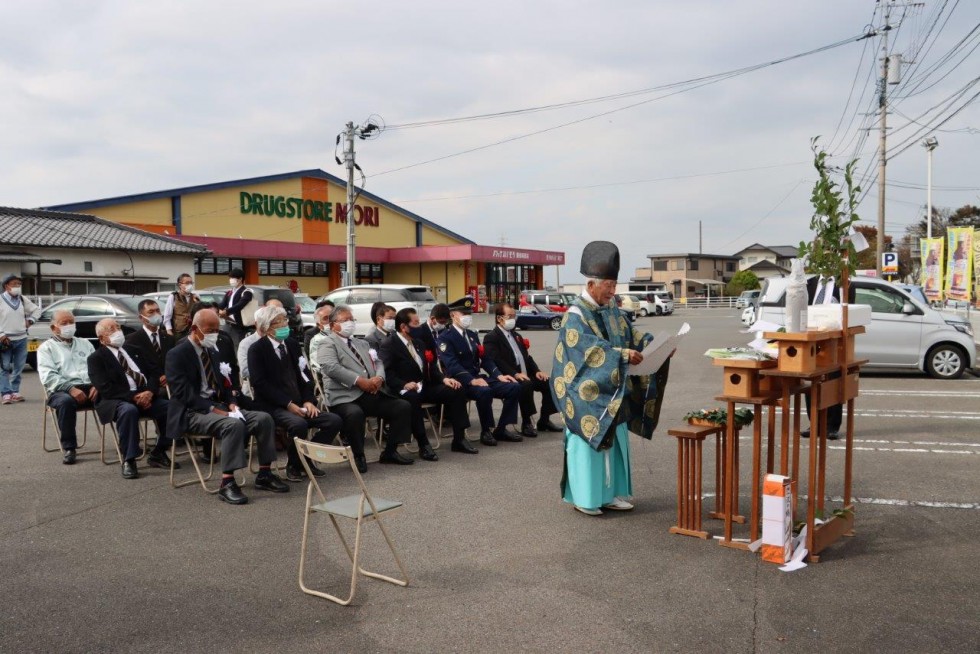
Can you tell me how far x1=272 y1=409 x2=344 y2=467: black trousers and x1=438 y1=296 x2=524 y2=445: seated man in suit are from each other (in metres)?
1.86

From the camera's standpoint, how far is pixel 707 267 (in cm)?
8288

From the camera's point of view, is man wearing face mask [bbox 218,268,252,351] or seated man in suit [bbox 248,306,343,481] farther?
man wearing face mask [bbox 218,268,252,351]

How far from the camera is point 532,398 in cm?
923

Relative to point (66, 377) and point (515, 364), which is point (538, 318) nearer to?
point (515, 364)

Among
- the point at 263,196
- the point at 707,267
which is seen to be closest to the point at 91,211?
the point at 263,196

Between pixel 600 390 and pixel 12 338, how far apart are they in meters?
9.82

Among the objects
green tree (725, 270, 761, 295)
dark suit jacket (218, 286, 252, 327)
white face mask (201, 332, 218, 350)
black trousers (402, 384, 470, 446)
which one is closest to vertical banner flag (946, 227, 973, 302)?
black trousers (402, 384, 470, 446)

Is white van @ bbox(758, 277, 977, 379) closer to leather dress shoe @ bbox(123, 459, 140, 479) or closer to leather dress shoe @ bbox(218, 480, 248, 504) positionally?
leather dress shoe @ bbox(218, 480, 248, 504)

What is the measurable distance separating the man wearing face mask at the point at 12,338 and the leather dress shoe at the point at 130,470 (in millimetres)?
5730

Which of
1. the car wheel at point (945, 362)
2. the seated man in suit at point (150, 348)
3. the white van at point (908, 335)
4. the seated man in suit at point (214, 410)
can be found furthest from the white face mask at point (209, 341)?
the car wheel at point (945, 362)

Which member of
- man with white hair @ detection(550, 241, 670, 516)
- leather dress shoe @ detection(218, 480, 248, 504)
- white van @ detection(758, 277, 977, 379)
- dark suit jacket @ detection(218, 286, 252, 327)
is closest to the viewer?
man with white hair @ detection(550, 241, 670, 516)

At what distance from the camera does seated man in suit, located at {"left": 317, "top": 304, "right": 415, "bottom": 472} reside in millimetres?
7387

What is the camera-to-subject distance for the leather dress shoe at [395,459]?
7578 millimetres

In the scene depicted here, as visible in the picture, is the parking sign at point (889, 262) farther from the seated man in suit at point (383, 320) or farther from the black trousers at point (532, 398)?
the seated man in suit at point (383, 320)
